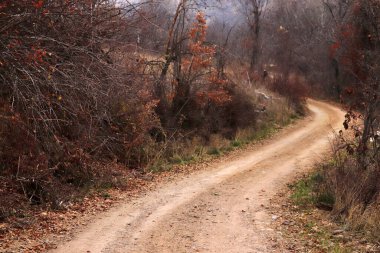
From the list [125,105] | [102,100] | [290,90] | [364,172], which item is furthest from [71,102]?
[290,90]

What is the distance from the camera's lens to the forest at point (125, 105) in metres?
8.43

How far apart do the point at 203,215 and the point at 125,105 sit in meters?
5.59

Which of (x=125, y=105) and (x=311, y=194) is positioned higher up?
(x=125, y=105)

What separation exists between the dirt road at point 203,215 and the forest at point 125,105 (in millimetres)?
1287

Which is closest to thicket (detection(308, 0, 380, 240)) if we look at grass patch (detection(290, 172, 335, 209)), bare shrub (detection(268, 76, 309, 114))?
grass patch (detection(290, 172, 335, 209))

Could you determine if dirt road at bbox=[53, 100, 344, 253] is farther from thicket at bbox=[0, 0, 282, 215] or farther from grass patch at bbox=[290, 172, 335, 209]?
thicket at bbox=[0, 0, 282, 215]

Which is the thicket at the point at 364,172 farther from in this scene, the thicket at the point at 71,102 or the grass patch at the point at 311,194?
the thicket at the point at 71,102

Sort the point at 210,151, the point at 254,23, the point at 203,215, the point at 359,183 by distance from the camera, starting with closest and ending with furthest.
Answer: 1. the point at 203,215
2. the point at 359,183
3. the point at 210,151
4. the point at 254,23

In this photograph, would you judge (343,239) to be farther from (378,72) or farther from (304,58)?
(304,58)

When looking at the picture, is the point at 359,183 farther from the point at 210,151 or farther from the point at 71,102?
the point at 210,151

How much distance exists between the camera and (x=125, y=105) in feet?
42.9

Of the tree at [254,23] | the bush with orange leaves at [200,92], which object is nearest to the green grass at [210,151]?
Result: the bush with orange leaves at [200,92]

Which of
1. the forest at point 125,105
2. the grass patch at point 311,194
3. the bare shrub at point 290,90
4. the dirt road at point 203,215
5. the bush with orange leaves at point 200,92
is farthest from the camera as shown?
the bare shrub at point 290,90

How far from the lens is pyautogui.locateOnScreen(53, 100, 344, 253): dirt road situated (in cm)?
688
